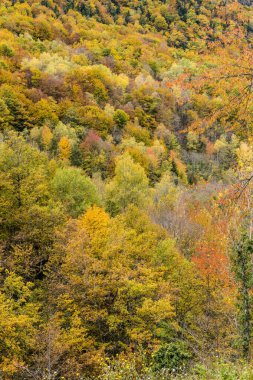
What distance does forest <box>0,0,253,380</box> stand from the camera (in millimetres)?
8500

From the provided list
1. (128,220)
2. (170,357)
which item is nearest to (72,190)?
(128,220)

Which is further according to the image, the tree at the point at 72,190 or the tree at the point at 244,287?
the tree at the point at 72,190

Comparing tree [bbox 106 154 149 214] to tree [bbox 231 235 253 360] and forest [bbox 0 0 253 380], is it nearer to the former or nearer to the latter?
forest [bbox 0 0 253 380]

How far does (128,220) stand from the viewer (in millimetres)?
31125

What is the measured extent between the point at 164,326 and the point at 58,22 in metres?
119

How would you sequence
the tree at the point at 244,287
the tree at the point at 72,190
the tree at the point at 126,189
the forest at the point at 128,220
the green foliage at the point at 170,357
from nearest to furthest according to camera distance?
the forest at the point at 128,220, the tree at the point at 244,287, the green foliage at the point at 170,357, the tree at the point at 72,190, the tree at the point at 126,189

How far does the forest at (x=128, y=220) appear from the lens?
27.9 feet

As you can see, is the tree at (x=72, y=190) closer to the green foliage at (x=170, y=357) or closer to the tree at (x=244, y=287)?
the green foliage at (x=170, y=357)

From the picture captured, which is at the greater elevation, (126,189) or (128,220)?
(128,220)

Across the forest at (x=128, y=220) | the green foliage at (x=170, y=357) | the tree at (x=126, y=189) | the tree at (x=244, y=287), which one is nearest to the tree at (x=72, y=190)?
the forest at (x=128, y=220)

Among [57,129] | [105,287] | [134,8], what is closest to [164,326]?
[105,287]

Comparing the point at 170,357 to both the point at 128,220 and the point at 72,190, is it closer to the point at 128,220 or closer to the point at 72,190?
the point at 128,220

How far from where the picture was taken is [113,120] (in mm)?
67625

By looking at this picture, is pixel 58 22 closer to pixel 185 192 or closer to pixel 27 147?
pixel 185 192
